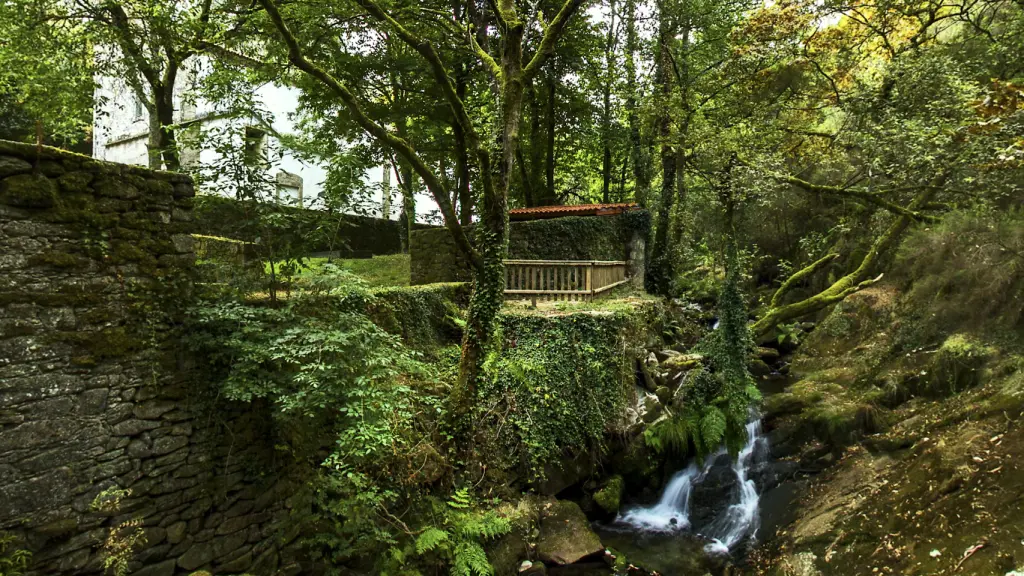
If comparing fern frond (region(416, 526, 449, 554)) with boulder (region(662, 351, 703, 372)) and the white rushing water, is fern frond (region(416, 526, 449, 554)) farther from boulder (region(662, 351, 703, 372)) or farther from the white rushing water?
boulder (region(662, 351, 703, 372))

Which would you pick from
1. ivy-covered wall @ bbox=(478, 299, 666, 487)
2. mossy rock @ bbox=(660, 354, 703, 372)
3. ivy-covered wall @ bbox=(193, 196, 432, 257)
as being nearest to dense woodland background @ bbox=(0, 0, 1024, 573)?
ivy-covered wall @ bbox=(193, 196, 432, 257)

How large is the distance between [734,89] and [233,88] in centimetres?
1061

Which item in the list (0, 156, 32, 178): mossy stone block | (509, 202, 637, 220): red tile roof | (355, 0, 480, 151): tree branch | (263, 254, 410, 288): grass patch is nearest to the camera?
(0, 156, 32, 178): mossy stone block

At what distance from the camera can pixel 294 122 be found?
659 inches

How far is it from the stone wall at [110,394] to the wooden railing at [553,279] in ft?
19.6

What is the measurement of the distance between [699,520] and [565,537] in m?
2.50

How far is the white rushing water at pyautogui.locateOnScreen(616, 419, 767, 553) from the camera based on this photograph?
24.8 feet

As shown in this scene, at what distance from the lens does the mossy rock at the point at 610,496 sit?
25.8ft

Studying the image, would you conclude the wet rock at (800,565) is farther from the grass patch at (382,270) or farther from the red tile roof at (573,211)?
the red tile roof at (573,211)

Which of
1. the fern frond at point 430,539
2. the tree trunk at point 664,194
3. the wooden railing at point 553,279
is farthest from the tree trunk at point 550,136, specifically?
the fern frond at point 430,539

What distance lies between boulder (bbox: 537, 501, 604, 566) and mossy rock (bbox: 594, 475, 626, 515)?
517mm

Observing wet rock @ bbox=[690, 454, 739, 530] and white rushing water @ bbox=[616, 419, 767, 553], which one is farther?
wet rock @ bbox=[690, 454, 739, 530]

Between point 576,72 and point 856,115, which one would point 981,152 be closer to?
point 856,115

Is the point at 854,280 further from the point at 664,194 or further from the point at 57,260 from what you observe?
the point at 57,260
